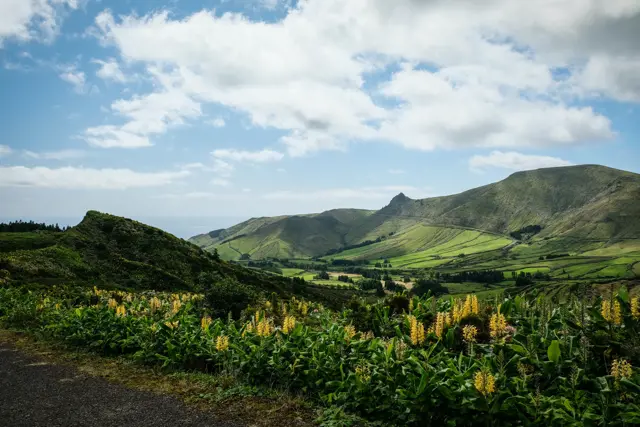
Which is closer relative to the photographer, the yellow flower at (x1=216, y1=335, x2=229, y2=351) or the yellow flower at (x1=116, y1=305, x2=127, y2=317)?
the yellow flower at (x1=216, y1=335, x2=229, y2=351)

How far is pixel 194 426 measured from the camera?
352 inches

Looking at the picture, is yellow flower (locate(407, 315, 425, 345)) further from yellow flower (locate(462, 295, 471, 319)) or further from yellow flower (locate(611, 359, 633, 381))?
yellow flower (locate(611, 359, 633, 381))

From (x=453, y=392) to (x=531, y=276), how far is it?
21892 cm

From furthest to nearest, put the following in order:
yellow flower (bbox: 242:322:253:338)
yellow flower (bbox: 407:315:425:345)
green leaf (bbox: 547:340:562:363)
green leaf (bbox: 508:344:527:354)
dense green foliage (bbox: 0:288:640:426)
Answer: yellow flower (bbox: 242:322:253:338) → yellow flower (bbox: 407:315:425:345) → green leaf (bbox: 508:344:527:354) → green leaf (bbox: 547:340:562:363) → dense green foliage (bbox: 0:288:640:426)

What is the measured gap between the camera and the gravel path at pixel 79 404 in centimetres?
938

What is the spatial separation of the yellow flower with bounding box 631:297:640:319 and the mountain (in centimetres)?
5661

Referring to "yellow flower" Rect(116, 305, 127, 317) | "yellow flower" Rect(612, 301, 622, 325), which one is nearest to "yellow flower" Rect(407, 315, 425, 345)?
"yellow flower" Rect(612, 301, 622, 325)

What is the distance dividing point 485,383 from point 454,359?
1.13m

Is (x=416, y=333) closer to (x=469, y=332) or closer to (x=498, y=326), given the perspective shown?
(x=469, y=332)

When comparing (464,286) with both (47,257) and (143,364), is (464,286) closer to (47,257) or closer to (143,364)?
(47,257)

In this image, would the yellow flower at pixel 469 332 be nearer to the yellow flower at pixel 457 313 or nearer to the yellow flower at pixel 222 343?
the yellow flower at pixel 457 313

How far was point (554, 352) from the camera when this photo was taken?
754cm

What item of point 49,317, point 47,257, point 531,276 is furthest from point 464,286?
point 49,317

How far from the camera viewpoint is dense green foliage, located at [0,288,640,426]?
7.05 metres
